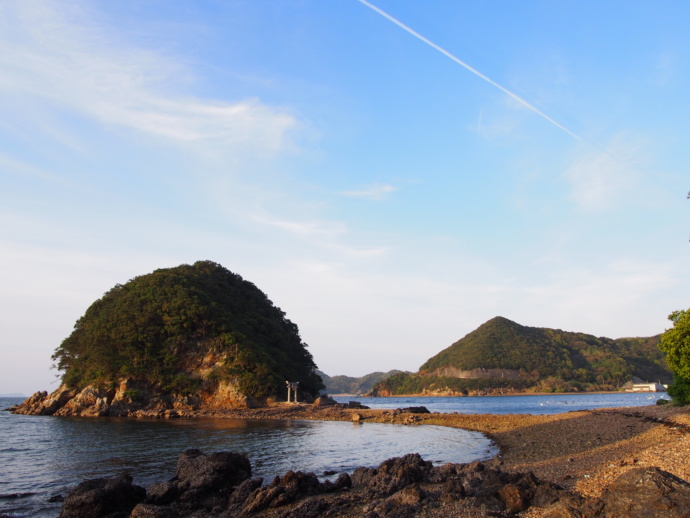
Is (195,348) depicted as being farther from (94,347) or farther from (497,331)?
(497,331)

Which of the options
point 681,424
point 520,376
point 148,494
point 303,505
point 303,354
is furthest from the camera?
point 520,376

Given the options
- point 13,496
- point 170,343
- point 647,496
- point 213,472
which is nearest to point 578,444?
point 647,496

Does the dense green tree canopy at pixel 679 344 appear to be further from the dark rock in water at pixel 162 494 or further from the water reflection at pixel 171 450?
the dark rock in water at pixel 162 494

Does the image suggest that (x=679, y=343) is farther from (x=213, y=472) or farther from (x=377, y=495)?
(x=213, y=472)

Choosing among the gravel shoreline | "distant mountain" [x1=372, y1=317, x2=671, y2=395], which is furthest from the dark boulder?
"distant mountain" [x1=372, y1=317, x2=671, y2=395]

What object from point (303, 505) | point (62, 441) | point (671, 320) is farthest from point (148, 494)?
point (671, 320)

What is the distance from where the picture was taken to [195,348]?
64312 mm

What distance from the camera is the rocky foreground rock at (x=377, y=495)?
27.3 feet

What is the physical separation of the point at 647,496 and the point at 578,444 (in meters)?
14.5

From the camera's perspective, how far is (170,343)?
62.8m

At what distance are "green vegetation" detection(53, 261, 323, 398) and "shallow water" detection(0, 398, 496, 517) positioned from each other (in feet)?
76.5

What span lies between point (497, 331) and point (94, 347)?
147285mm

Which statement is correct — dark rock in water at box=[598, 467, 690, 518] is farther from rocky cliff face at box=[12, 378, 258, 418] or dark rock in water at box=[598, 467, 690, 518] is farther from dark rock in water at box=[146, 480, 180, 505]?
rocky cliff face at box=[12, 378, 258, 418]

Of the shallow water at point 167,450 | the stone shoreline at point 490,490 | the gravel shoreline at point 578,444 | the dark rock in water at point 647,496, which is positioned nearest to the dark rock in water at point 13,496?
the shallow water at point 167,450
